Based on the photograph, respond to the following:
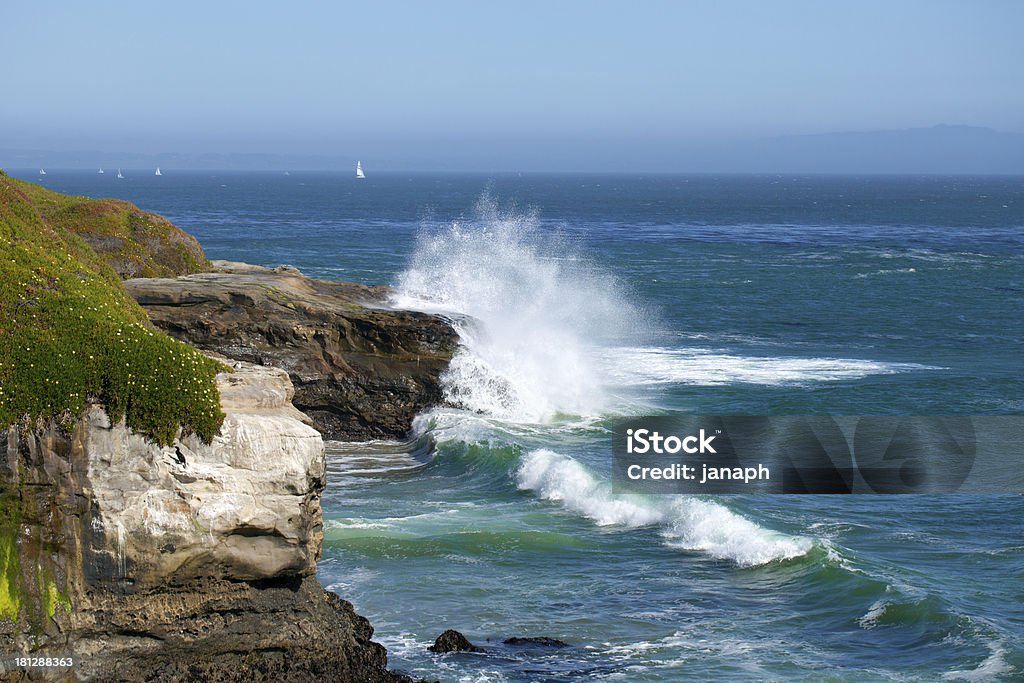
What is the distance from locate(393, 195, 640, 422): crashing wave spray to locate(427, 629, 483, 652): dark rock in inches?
611

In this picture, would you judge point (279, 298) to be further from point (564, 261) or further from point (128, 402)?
point (564, 261)

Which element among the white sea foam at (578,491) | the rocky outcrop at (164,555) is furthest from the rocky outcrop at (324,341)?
the rocky outcrop at (164,555)

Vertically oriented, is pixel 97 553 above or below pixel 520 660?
above

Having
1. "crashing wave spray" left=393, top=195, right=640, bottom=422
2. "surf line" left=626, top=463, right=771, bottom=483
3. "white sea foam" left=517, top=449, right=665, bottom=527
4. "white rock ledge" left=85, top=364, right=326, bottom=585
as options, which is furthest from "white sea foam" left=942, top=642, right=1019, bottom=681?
"crashing wave spray" left=393, top=195, right=640, bottom=422

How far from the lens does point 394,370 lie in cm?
3159

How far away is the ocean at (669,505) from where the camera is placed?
17.9m

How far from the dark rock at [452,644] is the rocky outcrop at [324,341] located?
527 inches

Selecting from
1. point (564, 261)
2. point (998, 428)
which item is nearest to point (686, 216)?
point (564, 261)

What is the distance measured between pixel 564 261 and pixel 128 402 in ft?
212

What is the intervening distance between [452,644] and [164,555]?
14.1 ft

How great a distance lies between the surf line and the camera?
89.1 ft

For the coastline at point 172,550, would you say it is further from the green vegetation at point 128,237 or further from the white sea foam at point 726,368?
the white sea foam at point 726,368

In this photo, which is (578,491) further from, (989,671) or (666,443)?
(989,671)

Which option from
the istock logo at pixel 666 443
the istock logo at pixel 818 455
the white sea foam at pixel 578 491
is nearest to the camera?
the white sea foam at pixel 578 491
